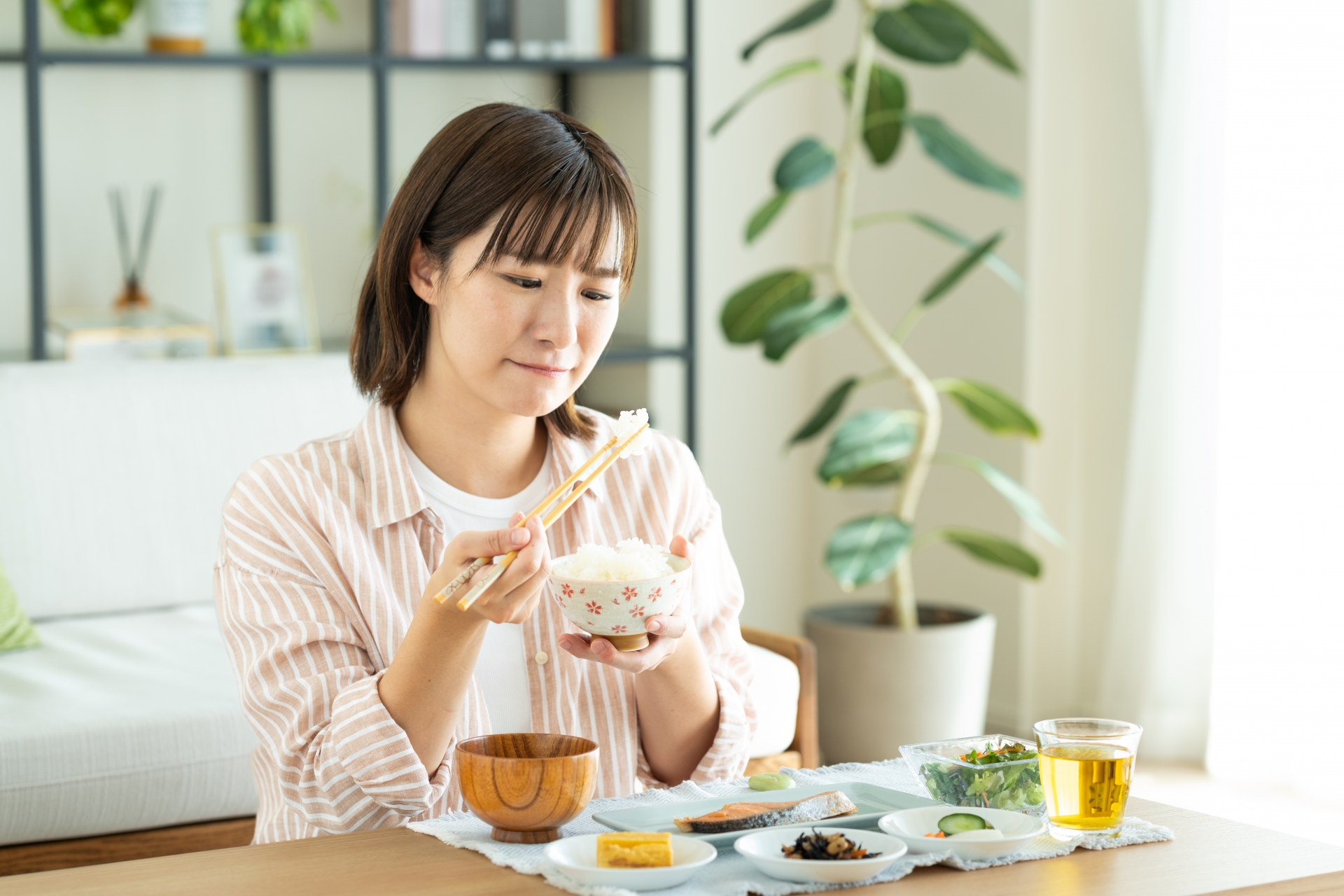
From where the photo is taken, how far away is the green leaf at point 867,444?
310cm

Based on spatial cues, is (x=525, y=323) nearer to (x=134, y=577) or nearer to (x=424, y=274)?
(x=424, y=274)

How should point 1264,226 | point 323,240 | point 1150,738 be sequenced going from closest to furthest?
point 1264,226 → point 1150,738 → point 323,240

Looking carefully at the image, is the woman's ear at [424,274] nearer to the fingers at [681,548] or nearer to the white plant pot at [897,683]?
the fingers at [681,548]

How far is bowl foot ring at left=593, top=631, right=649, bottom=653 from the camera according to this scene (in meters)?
1.19

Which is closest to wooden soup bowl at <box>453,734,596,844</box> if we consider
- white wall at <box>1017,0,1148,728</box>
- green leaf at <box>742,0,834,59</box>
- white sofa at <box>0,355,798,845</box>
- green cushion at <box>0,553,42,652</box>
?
white sofa at <box>0,355,798,845</box>

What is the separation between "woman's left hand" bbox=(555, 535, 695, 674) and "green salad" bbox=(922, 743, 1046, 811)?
226 mm

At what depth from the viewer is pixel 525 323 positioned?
1.36m

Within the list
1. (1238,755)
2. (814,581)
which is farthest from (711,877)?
(814,581)

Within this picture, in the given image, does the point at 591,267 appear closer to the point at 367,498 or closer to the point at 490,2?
the point at 367,498

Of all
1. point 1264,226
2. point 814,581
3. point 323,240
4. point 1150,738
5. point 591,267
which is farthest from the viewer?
point 814,581

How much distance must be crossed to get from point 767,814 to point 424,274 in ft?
2.05

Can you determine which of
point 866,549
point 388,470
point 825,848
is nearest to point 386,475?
point 388,470

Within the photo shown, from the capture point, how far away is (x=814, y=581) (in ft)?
14.2

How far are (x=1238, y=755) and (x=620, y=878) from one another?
254 centimetres
